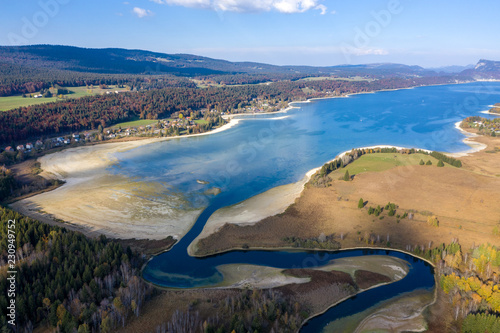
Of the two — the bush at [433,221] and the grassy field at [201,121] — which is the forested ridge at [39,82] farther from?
the bush at [433,221]

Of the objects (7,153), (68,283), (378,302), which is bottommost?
(378,302)

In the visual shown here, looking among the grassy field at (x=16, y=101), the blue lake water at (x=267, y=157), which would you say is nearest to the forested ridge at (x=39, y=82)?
the grassy field at (x=16, y=101)

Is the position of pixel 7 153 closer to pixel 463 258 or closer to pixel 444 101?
pixel 463 258

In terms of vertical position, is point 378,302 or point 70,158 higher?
point 70,158

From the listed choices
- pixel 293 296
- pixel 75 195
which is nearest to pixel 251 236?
pixel 293 296

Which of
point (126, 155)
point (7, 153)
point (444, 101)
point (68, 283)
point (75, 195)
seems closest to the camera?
point (68, 283)

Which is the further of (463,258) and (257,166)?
(257,166)

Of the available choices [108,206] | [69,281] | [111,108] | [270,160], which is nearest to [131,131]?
[111,108]

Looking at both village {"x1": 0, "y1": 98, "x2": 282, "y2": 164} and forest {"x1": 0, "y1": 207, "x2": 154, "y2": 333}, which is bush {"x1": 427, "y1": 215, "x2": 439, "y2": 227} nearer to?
forest {"x1": 0, "y1": 207, "x2": 154, "y2": 333}
